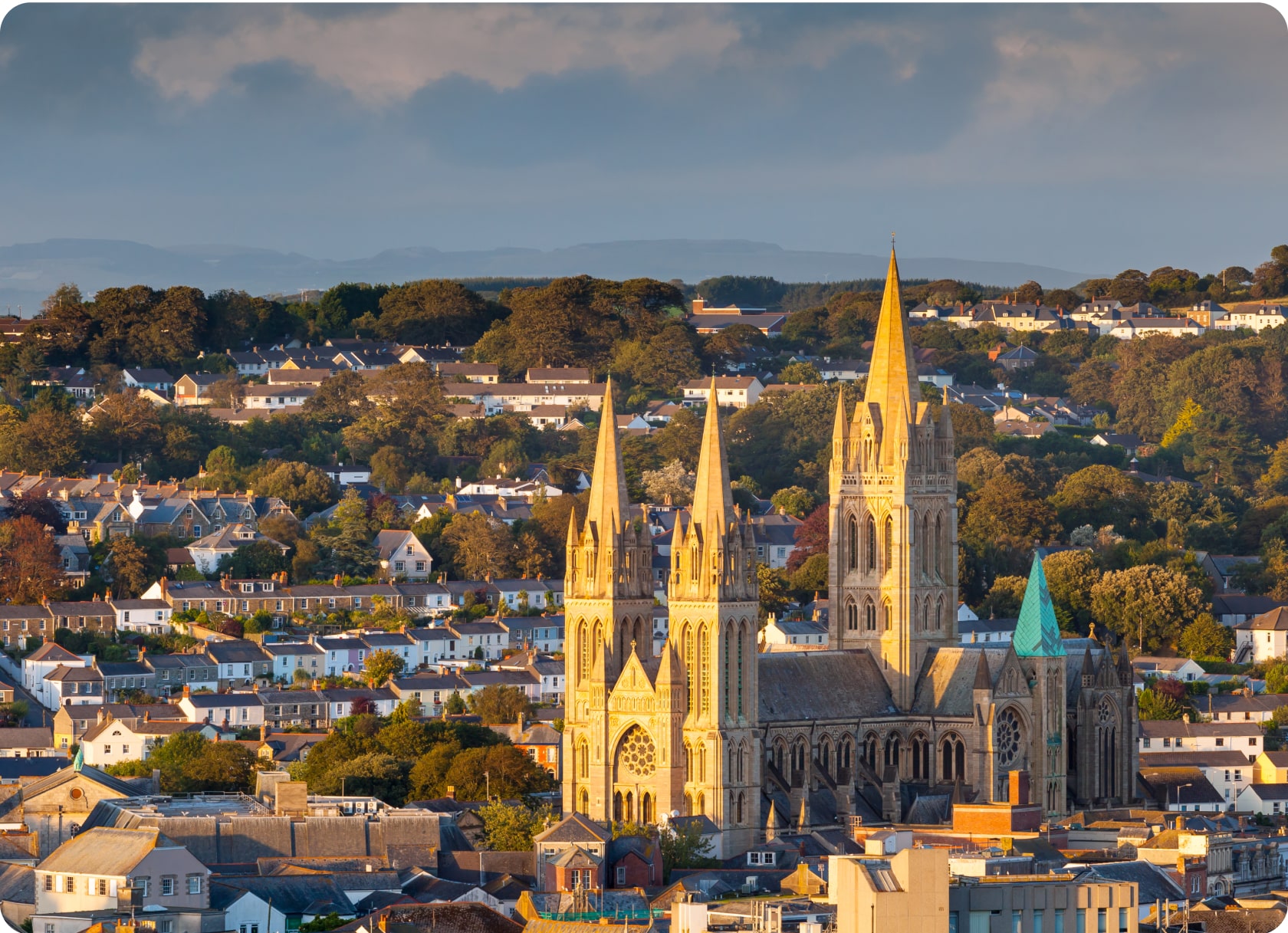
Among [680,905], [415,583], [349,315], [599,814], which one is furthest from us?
[349,315]

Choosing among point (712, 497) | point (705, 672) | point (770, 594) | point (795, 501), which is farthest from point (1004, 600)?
point (705, 672)

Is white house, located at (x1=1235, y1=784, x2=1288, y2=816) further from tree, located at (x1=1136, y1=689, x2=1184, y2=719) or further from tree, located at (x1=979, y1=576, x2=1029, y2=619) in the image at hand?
tree, located at (x1=979, y1=576, x2=1029, y2=619)

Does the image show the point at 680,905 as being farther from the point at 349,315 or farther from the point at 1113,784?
the point at 349,315

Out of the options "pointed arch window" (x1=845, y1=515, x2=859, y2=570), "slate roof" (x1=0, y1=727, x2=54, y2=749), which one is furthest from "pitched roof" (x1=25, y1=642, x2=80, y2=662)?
"pointed arch window" (x1=845, y1=515, x2=859, y2=570)

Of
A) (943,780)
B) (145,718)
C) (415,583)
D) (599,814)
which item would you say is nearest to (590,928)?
(599,814)

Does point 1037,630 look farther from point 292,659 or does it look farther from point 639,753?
point 292,659

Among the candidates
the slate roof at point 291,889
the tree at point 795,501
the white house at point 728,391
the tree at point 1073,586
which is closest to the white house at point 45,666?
the tree at point 1073,586
